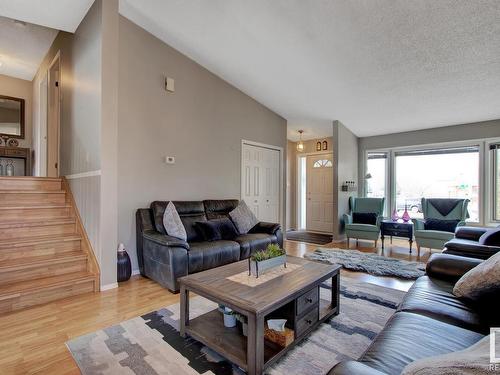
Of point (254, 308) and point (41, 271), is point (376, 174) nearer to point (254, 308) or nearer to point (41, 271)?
point (254, 308)

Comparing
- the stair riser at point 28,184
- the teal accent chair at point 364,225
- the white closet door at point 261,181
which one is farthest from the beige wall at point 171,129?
the teal accent chair at point 364,225

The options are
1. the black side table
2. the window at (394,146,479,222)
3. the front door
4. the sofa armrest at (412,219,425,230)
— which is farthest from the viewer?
the front door

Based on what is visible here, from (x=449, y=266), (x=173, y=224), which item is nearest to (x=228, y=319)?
(x=173, y=224)

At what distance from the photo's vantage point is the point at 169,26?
11.6 ft

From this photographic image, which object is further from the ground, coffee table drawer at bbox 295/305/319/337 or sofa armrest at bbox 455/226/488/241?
sofa armrest at bbox 455/226/488/241

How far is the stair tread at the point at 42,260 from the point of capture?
9.07 ft

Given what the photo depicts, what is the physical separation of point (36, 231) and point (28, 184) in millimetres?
1052

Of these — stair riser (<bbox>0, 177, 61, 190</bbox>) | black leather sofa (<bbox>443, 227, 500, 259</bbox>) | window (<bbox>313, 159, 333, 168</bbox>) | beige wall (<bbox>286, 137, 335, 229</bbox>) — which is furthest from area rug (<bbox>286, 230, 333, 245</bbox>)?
stair riser (<bbox>0, 177, 61, 190</bbox>)

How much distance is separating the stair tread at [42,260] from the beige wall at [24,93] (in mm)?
4346

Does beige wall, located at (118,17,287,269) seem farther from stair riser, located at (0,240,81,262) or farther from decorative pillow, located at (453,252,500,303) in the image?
decorative pillow, located at (453,252,500,303)

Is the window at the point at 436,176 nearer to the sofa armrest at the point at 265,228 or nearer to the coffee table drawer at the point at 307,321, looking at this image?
the sofa armrest at the point at 265,228

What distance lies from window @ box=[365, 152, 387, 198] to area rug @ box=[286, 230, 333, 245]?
151 centimetres

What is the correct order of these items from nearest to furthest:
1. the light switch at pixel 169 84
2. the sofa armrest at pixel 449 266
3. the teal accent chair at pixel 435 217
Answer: the sofa armrest at pixel 449 266, the light switch at pixel 169 84, the teal accent chair at pixel 435 217

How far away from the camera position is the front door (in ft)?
22.5
